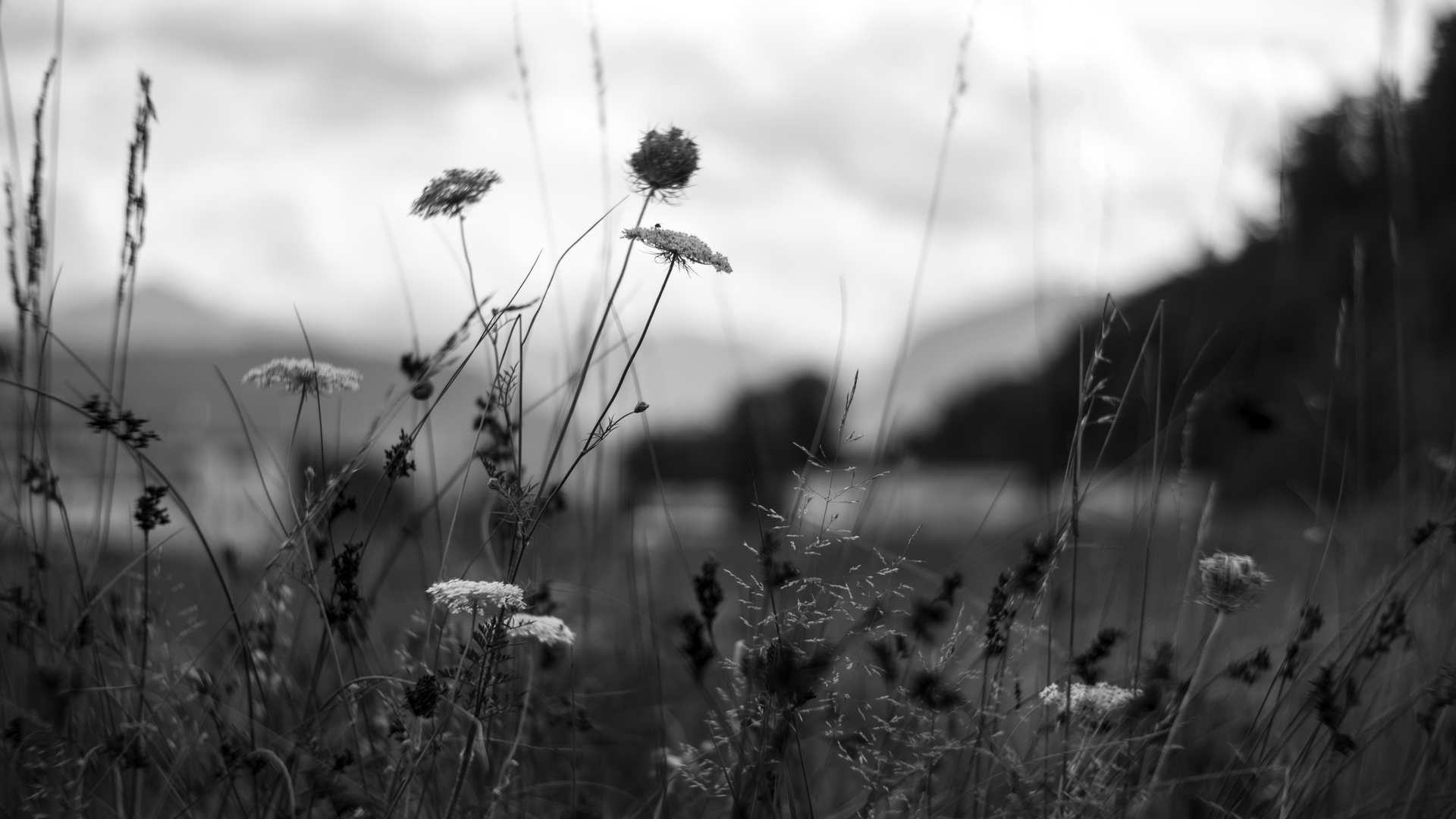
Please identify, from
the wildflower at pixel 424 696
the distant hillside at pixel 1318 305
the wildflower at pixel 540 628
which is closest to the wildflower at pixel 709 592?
the wildflower at pixel 540 628

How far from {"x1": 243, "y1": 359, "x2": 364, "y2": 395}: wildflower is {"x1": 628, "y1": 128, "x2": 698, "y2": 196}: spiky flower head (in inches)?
18.9

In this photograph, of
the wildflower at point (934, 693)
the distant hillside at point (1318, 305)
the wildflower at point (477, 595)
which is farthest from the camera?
the distant hillside at point (1318, 305)

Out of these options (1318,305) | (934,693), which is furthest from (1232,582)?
(1318,305)

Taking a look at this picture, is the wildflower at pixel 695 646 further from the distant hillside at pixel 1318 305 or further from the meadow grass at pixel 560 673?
the distant hillside at pixel 1318 305

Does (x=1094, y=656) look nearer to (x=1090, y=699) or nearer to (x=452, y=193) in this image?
(x=1090, y=699)

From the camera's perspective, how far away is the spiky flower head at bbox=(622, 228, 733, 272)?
1.20 m

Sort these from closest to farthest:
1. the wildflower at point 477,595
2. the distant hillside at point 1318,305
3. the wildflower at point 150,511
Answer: the wildflower at point 477,595, the wildflower at point 150,511, the distant hillside at point 1318,305

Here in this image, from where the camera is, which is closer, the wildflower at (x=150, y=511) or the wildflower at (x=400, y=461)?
the wildflower at (x=400, y=461)

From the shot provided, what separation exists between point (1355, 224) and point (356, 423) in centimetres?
1496

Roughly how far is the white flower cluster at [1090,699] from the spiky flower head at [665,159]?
33.0 inches

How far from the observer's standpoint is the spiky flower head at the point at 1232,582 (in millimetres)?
1237

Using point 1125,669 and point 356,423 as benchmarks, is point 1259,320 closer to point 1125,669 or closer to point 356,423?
point 356,423

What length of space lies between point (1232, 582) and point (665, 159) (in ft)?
3.00

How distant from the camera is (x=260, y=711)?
1.65 meters
